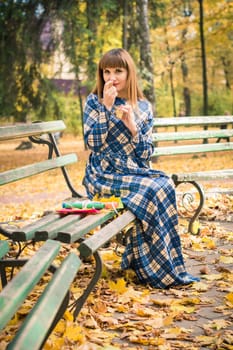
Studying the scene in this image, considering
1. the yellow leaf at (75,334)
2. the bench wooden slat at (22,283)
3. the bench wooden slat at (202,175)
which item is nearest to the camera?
the bench wooden slat at (22,283)

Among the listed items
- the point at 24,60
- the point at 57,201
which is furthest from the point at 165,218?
the point at 24,60

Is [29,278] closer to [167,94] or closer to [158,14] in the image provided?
[158,14]

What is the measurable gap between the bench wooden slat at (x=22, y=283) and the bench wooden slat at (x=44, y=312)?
0.21ft

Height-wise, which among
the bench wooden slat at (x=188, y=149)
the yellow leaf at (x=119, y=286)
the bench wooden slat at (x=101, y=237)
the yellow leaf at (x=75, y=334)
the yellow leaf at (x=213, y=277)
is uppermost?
the bench wooden slat at (x=188, y=149)

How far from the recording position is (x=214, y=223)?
234 inches

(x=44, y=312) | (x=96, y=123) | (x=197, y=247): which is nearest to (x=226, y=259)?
(x=197, y=247)

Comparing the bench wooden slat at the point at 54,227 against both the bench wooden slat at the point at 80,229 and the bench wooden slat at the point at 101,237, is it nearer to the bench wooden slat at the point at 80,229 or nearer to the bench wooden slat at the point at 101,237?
the bench wooden slat at the point at 80,229

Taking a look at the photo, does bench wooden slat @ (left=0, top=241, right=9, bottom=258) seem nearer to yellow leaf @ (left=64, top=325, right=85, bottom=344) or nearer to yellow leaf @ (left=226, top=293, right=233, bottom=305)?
yellow leaf @ (left=64, top=325, right=85, bottom=344)

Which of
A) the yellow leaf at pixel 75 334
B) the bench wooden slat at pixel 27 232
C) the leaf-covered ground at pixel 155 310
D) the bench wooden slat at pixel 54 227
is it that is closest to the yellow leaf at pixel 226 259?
the leaf-covered ground at pixel 155 310

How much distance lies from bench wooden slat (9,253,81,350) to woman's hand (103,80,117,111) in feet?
5.55

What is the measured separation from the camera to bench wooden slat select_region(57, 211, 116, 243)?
8.54 feet

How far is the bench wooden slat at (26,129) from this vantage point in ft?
11.2

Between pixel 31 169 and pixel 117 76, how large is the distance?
2.87 ft

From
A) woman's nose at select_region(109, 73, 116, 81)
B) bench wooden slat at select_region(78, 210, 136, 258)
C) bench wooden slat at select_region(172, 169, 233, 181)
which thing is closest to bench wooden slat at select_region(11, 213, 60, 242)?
bench wooden slat at select_region(78, 210, 136, 258)
